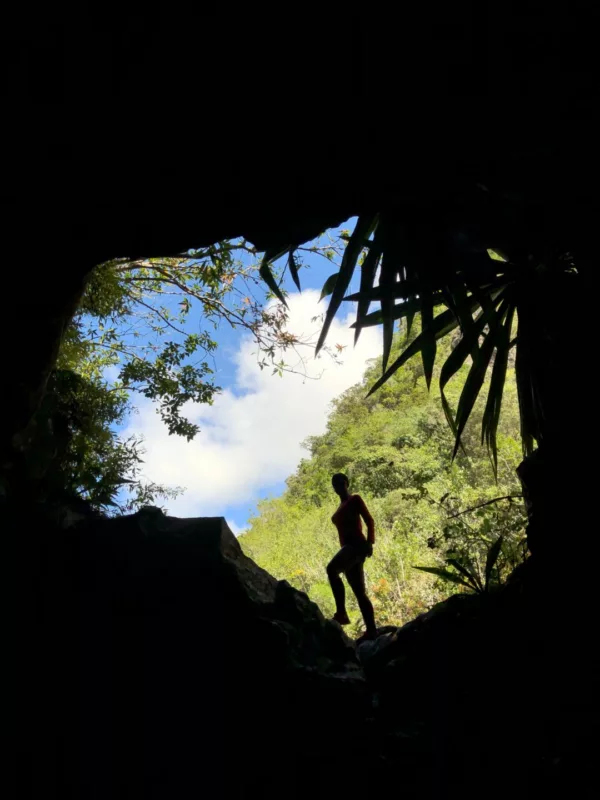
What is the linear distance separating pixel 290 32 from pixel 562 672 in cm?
354

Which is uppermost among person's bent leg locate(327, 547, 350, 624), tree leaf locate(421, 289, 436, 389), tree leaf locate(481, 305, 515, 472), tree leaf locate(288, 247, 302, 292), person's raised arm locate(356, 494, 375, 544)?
tree leaf locate(288, 247, 302, 292)

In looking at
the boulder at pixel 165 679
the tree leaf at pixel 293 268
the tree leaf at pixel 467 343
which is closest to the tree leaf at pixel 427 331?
the tree leaf at pixel 467 343

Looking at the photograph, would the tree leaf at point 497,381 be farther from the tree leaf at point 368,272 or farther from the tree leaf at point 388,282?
the tree leaf at point 368,272

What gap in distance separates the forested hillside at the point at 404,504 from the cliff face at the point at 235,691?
0.58 m

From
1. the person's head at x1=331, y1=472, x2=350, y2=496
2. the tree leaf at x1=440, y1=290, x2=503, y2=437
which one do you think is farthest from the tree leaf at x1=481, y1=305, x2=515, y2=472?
the person's head at x1=331, y1=472, x2=350, y2=496

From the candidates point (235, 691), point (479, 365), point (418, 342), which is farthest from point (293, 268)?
point (235, 691)

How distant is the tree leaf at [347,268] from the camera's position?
3.58m

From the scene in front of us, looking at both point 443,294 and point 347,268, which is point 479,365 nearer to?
point 443,294

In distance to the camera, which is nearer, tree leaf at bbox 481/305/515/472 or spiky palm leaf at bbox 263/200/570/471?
spiky palm leaf at bbox 263/200/570/471

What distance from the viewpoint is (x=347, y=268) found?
3.66 m

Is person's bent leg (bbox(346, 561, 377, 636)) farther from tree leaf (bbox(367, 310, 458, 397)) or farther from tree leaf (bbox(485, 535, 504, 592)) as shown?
tree leaf (bbox(367, 310, 458, 397))

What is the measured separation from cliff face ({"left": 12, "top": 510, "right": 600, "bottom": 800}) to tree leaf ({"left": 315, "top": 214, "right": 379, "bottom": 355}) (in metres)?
1.67

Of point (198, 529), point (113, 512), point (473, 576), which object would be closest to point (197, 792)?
point (198, 529)

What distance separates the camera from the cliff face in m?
2.67
